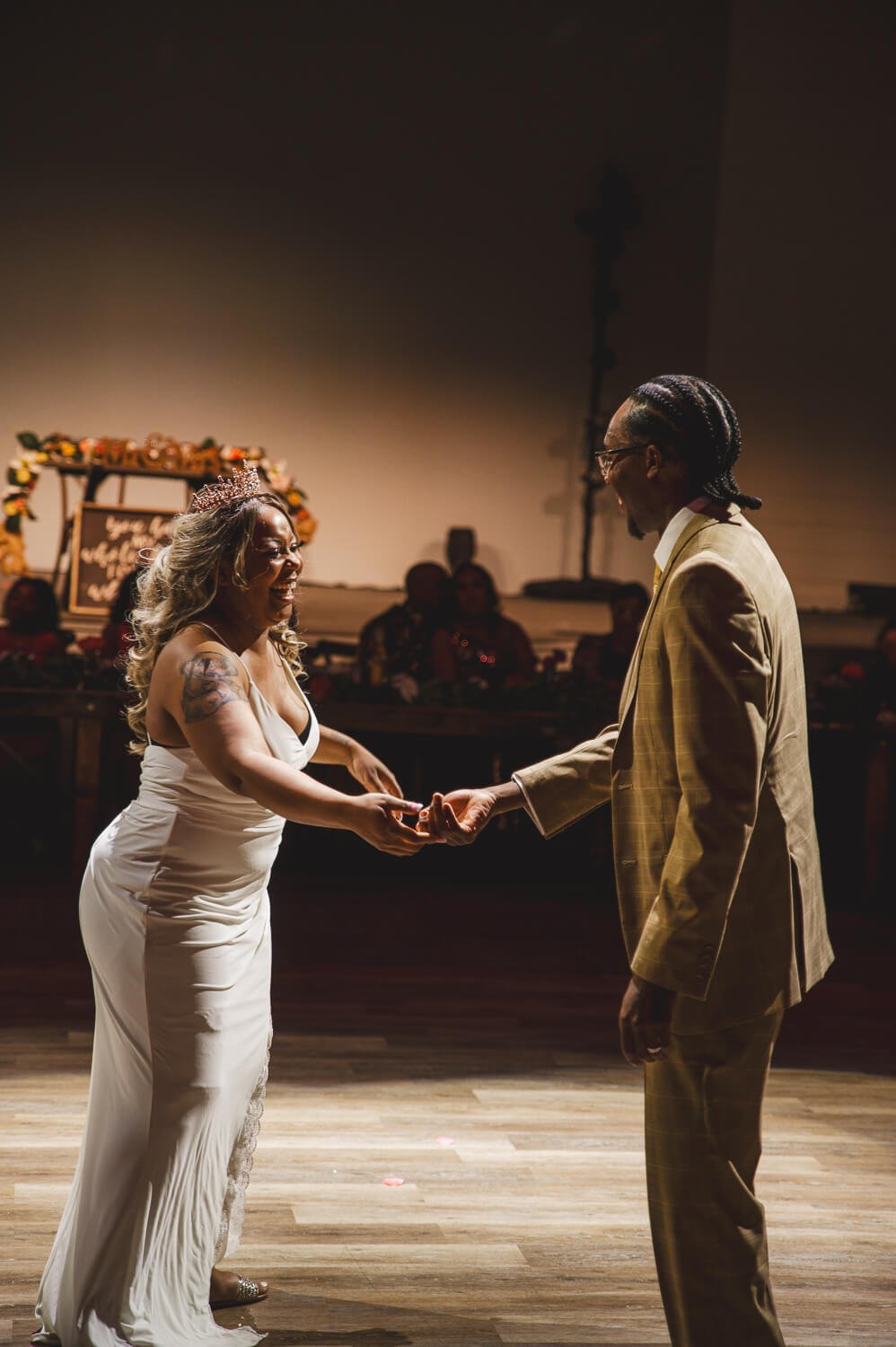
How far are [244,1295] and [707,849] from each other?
1.36m

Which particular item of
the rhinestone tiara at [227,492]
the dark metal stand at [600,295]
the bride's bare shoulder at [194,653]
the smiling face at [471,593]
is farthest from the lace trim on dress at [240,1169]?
the dark metal stand at [600,295]

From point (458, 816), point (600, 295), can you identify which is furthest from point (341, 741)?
point (600, 295)

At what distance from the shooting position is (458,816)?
102 inches

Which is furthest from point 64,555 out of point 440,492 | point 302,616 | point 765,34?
point 765,34

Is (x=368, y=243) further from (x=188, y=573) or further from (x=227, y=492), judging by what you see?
(x=188, y=573)

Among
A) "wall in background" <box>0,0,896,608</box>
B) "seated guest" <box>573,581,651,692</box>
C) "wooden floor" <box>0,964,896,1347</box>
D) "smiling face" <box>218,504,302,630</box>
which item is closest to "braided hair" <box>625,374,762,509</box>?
"smiling face" <box>218,504,302,630</box>

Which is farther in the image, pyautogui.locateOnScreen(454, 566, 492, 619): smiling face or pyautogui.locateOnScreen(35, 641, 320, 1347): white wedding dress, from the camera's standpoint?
pyautogui.locateOnScreen(454, 566, 492, 619): smiling face

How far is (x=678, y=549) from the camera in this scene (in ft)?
6.41

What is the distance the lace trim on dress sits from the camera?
251 cm

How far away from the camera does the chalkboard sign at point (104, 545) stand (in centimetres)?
868

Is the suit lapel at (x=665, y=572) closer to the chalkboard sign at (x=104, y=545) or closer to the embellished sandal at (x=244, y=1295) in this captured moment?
the embellished sandal at (x=244, y=1295)

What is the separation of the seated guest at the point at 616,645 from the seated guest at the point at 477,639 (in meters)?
0.30

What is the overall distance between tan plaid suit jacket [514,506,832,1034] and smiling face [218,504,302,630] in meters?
0.68

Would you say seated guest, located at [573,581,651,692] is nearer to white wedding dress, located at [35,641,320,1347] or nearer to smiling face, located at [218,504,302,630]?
smiling face, located at [218,504,302,630]
